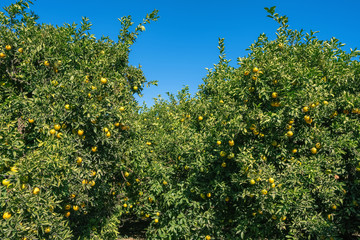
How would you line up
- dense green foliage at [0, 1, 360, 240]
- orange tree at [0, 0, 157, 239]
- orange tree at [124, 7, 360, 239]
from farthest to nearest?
orange tree at [124, 7, 360, 239] → dense green foliage at [0, 1, 360, 240] → orange tree at [0, 0, 157, 239]

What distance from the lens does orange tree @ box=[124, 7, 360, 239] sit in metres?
4.33

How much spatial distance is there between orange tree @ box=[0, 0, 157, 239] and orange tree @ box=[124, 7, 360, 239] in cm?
112

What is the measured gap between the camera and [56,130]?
4250 mm

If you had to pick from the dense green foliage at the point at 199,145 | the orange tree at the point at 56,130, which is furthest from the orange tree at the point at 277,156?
the orange tree at the point at 56,130

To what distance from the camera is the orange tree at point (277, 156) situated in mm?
4332

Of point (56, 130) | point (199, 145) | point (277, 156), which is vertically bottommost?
point (56, 130)

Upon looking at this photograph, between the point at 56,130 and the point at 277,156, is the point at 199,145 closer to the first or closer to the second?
the point at 277,156

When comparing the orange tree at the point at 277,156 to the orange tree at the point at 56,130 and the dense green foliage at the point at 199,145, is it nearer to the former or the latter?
the dense green foliage at the point at 199,145

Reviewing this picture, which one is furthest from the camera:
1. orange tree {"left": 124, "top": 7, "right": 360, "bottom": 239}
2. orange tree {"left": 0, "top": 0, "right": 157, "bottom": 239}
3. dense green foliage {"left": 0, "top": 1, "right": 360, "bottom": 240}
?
orange tree {"left": 124, "top": 7, "right": 360, "bottom": 239}

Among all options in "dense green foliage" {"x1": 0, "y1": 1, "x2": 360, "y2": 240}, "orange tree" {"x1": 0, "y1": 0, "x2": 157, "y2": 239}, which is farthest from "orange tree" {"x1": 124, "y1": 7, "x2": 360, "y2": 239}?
"orange tree" {"x1": 0, "y1": 0, "x2": 157, "y2": 239}

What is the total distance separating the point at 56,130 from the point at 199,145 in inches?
112

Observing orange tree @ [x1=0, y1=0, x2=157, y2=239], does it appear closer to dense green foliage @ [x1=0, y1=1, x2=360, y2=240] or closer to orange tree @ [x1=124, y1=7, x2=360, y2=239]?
dense green foliage @ [x1=0, y1=1, x2=360, y2=240]

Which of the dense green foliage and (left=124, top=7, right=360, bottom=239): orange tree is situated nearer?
the dense green foliage

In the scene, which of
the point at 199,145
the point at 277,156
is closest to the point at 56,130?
the point at 199,145
